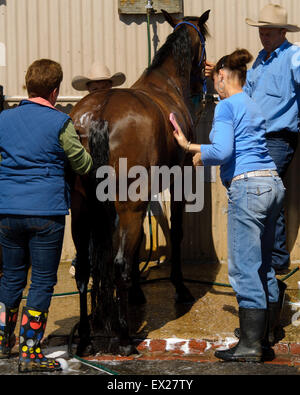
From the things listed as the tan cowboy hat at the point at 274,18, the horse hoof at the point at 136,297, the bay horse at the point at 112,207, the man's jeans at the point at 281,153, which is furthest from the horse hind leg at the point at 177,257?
the tan cowboy hat at the point at 274,18

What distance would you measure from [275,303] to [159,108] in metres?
1.59

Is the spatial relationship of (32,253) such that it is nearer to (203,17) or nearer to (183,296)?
(183,296)

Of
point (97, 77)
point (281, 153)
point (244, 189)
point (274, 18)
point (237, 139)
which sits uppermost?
point (274, 18)

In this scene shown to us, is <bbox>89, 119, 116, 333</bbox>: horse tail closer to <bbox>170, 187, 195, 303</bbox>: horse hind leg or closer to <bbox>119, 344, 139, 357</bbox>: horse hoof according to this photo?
<bbox>119, 344, 139, 357</bbox>: horse hoof

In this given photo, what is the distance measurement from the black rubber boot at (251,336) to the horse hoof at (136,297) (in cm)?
135

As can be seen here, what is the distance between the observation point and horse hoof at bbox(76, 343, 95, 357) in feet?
12.9

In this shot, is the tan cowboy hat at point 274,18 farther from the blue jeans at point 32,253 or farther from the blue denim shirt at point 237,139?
the blue jeans at point 32,253

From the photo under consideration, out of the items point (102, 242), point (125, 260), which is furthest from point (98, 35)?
point (125, 260)

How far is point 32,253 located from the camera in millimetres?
3570

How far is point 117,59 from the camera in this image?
6.13 m

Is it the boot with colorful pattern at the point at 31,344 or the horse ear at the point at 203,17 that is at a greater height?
the horse ear at the point at 203,17

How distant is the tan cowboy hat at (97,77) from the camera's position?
5.66 m

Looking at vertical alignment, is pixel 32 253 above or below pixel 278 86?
below

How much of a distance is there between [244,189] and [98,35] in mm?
3108
